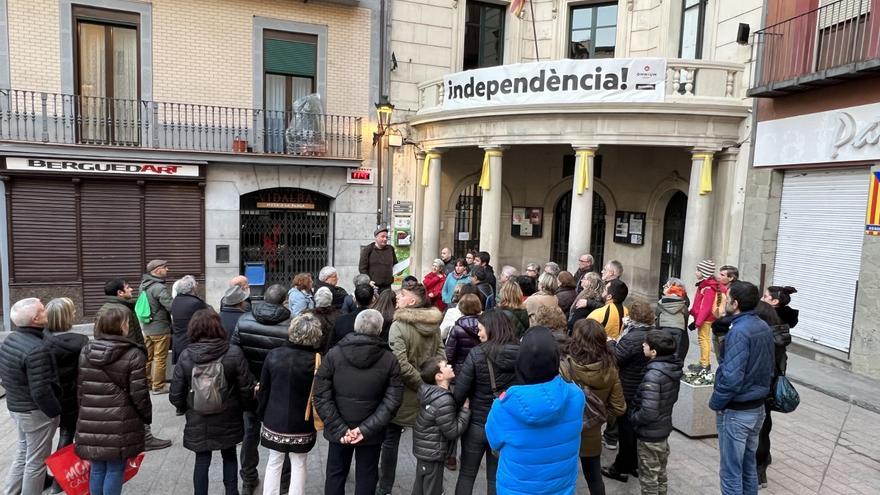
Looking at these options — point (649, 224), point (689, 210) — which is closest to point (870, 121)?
point (689, 210)

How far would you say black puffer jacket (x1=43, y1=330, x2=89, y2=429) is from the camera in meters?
4.36

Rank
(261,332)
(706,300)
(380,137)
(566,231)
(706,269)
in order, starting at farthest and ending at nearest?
(566,231) → (380,137) → (706,300) → (706,269) → (261,332)

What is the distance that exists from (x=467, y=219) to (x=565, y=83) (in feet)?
17.6

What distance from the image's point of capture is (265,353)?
4703mm

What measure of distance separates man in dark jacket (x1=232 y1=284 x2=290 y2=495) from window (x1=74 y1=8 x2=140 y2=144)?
357 inches

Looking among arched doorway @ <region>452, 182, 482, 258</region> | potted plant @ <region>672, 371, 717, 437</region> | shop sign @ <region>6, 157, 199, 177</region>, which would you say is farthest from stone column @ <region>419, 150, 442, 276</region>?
potted plant @ <region>672, 371, 717, 437</region>

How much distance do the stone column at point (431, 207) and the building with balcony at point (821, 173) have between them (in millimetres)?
6693

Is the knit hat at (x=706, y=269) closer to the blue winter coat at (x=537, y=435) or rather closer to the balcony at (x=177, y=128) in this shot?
the blue winter coat at (x=537, y=435)

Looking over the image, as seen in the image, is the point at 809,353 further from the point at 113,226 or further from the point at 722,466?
the point at 113,226

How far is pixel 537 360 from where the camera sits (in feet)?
9.83

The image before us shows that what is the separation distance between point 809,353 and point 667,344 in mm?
7305

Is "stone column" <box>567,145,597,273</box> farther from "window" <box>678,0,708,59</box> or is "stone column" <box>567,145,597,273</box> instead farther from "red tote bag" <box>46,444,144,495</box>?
"red tote bag" <box>46,444,144,495</box>

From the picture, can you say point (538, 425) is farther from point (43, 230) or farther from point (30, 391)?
point (43, 230)

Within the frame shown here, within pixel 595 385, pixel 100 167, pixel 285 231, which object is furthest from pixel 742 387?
pixel 100 167
